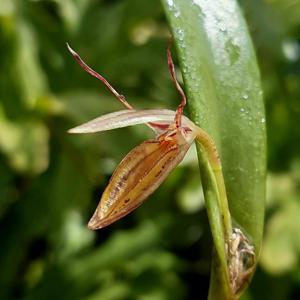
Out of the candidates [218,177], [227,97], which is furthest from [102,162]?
[218,177]

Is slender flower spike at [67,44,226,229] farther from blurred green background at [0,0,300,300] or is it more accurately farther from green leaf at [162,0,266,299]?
blurred green background at [0,0,300,300]

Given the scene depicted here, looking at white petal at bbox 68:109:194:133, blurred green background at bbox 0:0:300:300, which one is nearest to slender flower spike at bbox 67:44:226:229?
white petal at bbox 68:109:194:133

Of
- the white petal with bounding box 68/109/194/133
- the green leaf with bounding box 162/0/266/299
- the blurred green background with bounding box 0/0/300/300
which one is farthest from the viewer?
the blurred green background with bounding box 0/0/300/300

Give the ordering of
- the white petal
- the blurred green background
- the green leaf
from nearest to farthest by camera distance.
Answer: the white petal
the green leaf
the blurred green background

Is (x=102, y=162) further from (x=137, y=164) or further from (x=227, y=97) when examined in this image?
(x=137, y=164)

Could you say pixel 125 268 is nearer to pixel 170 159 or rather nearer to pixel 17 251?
pixel 17 251

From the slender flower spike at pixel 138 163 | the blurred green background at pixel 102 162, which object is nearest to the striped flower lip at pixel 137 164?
the slender flower spike at pixel 138 163
